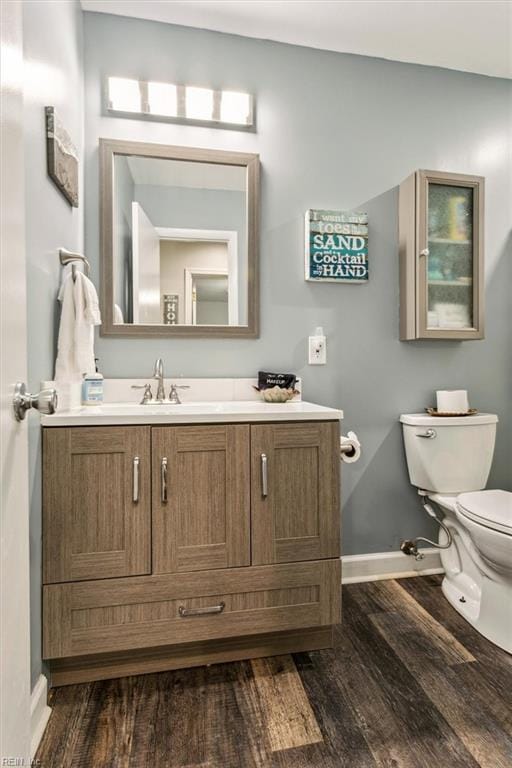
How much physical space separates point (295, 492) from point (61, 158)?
4.38 feet

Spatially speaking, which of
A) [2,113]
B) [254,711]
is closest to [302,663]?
[254,711]

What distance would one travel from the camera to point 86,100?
1.81 m

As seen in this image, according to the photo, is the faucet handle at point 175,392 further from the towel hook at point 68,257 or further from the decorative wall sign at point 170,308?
the towel hook at point 68,257

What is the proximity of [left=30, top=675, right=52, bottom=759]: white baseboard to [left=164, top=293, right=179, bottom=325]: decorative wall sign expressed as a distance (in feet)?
4.28

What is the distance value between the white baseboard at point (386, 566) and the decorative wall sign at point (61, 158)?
1904mm

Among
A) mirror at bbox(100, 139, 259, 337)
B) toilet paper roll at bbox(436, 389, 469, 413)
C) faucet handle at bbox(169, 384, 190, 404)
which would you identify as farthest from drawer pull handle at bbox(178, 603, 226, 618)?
toilet paper roll at bbox(436, 389, 469, 413)

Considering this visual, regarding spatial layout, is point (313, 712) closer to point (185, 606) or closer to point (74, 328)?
point (185, 606)

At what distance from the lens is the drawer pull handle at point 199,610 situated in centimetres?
138

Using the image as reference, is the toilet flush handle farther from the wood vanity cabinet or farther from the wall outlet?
the wood vanity cabinet

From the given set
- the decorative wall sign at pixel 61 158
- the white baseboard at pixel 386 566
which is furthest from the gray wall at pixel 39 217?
the white baseboard at pixel 386 566

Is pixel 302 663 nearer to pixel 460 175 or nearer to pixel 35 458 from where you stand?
pixel 35 458

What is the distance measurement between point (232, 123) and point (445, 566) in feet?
7.22

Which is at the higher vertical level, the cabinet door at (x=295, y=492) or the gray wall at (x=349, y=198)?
the gray wall at (x=349, y=198)

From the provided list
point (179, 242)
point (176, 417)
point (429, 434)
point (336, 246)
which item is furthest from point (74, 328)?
point (429, 434)
